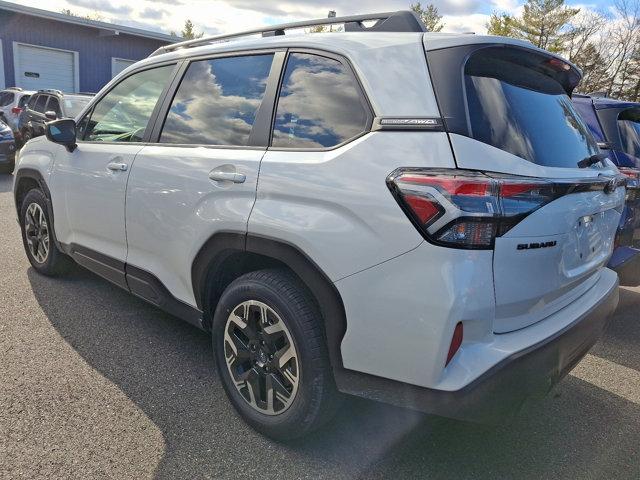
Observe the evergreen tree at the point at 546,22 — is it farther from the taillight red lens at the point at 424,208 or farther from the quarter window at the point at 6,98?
the taillight red lens at the point at 424,208

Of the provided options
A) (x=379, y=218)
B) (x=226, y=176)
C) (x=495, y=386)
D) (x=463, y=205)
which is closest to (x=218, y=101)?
(x=226, y=176)

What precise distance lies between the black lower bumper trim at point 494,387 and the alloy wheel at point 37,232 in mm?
3249

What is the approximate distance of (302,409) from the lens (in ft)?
7.51

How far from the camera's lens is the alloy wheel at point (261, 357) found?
2342 millimetres

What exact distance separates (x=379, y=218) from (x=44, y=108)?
12.4m

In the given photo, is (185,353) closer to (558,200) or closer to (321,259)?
(321,259)

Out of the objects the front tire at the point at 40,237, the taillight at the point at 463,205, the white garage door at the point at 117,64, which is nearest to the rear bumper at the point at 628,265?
the taillight at the point at 463,205

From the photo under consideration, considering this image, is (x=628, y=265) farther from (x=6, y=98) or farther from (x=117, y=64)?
(x=117, y=64)

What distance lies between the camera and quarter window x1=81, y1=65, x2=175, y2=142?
10.8 feet

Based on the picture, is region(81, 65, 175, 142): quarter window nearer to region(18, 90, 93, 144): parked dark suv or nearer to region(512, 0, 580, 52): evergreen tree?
region(18, 90, 93, 144): parked dark suv

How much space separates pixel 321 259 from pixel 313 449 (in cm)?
97

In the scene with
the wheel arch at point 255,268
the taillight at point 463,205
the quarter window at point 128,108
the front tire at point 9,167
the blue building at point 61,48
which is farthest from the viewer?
the blue building at point 61,48

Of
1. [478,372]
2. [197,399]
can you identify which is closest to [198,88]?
[197,399]

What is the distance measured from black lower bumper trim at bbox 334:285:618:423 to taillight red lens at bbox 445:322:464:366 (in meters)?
0.12
